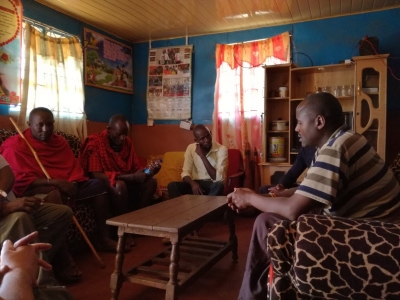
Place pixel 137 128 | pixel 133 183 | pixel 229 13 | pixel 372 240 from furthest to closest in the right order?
pixel 137 128 → pixel 229 13 → pixel 133 183 → pixel 372 240

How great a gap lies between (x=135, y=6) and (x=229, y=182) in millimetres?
2303

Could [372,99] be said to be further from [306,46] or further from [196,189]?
[196,189]

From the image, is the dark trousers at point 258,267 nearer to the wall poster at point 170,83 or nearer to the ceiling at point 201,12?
the ceiling at point 201,12

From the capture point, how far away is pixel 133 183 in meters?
3.48

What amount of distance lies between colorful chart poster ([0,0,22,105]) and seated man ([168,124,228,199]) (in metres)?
1.86

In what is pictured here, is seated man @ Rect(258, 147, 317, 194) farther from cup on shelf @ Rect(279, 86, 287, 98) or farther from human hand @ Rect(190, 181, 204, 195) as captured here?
cup on shelf @ Rect(279, 86, 287, 98)

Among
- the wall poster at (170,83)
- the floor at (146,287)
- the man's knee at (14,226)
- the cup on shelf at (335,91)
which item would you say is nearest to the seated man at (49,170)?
the floor at (146,287)

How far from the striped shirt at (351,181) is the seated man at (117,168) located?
7.05 feet

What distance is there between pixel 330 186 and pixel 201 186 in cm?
242

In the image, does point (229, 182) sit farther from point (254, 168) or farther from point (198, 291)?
point (198, 291)

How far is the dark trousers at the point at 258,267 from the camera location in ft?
5.22

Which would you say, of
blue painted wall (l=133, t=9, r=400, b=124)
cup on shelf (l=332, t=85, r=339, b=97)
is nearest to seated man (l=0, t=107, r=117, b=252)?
blue painted wall (l=133, t=9, r=400, b=124)

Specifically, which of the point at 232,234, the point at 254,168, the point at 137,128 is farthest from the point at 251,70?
the point at 232,234

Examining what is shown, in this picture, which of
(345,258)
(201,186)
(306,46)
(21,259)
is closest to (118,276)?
(21,259)
